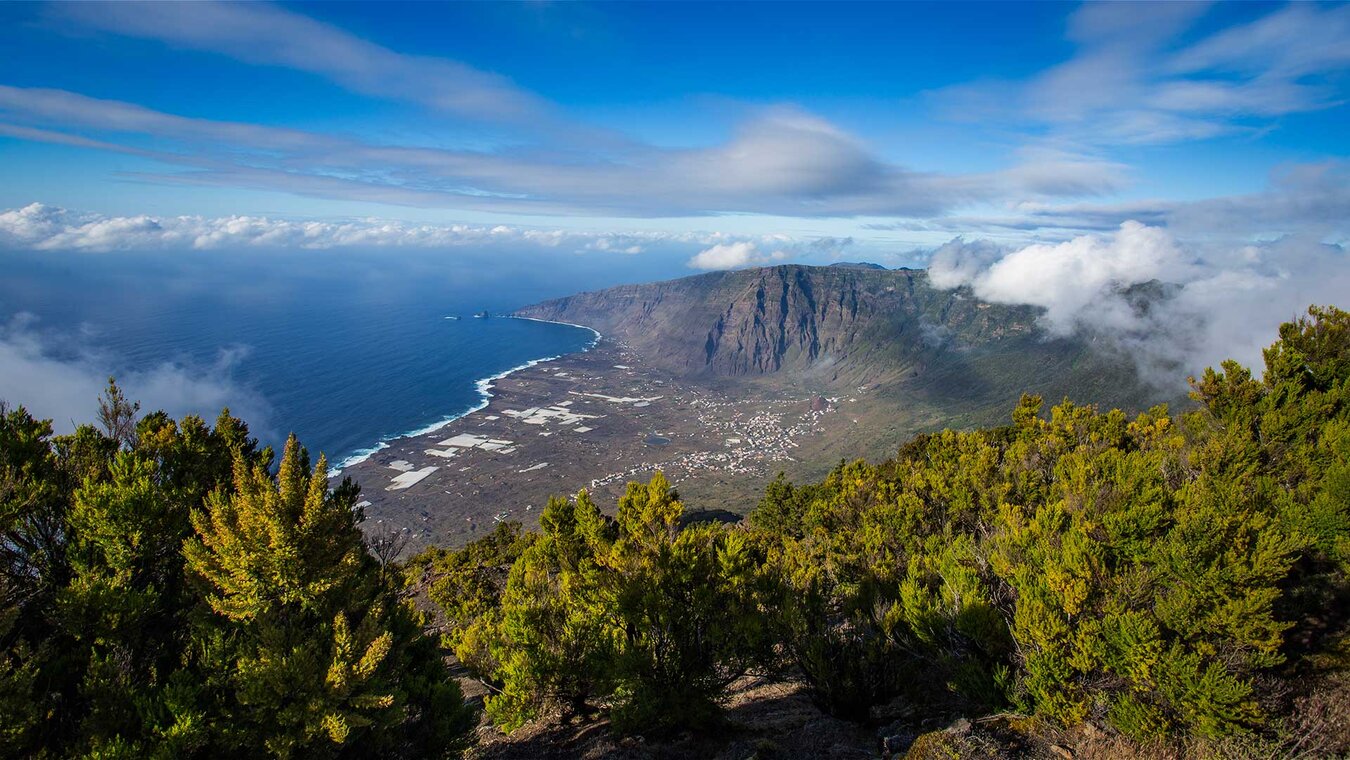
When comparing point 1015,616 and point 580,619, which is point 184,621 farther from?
point 1015,616

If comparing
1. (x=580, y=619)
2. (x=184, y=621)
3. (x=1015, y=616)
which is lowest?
(x=580, y=619)

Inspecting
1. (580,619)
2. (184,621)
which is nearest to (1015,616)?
(580,619)

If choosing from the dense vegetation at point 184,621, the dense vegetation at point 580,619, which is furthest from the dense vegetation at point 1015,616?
the dense vegetation at point 184,621

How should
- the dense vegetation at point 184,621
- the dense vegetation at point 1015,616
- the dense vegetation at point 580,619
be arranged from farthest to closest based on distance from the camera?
the dense vegetation at point 1015,616, the dense vegetation at point 580,619, the dense vegetation at point 184,621

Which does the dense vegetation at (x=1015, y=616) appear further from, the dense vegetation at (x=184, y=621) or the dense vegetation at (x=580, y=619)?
the dense vegetation at (x=184, y=621)

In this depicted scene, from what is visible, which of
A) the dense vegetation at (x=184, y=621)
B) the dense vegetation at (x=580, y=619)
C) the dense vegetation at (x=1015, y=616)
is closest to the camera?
the dense vegetation at (x=184, y=621)

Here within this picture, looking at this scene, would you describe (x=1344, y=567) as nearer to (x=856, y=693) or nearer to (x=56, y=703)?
(x=856, y=693)

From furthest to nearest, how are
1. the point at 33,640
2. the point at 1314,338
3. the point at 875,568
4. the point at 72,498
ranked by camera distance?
the point at 1314,338 < the point at 875,568 < the point at 72,498 < the point at 33,640

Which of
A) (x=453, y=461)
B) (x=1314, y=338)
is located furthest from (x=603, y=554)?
(x=453, y=461)
